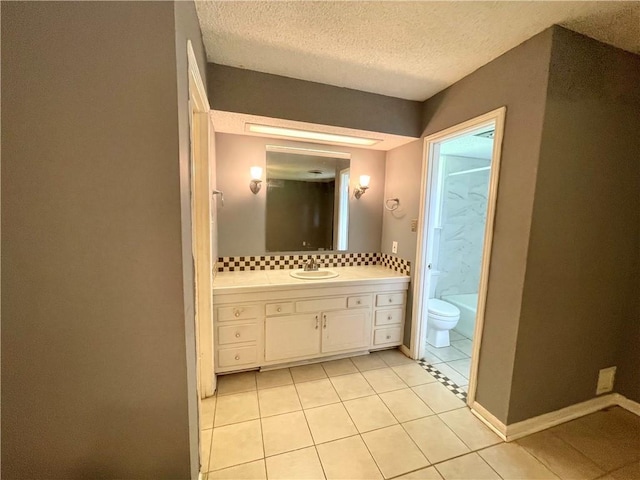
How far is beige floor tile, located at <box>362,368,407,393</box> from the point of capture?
6.85 feet

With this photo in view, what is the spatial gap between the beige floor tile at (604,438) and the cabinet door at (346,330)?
4.53ft

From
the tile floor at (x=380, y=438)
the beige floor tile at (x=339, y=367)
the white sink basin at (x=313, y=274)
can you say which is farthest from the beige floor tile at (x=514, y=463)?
the white sink basin at (x=313, y=274)

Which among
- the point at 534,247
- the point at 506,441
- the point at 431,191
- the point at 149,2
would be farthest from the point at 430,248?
the point at 149,2

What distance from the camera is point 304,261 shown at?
2711mm

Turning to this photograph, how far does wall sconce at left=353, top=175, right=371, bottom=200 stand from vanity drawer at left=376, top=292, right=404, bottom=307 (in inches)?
41.1

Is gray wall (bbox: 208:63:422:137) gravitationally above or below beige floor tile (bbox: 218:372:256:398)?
above

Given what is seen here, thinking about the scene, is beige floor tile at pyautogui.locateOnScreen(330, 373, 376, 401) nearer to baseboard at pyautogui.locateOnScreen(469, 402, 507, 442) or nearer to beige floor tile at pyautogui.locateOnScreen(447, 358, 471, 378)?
baseboard at pyautogui.locateOnScreen(469, 402, 507, 442)

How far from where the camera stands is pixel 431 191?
7.47ft

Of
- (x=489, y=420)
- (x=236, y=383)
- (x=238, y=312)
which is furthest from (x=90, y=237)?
(x=489, y=420)

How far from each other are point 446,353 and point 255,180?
253 centimetres

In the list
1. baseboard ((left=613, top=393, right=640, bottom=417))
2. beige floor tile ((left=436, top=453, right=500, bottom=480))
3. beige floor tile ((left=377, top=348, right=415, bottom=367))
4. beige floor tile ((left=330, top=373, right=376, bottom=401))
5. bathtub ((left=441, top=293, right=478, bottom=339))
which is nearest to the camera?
beige floor tile ((left=436, top=453, right=500, bottom=480))

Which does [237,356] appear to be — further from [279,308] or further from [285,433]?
[285,433]

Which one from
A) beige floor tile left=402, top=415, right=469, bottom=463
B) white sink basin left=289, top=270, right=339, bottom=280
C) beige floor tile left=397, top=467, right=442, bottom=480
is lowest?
beige floor tile left=402, top=415, right=469, bottom=463

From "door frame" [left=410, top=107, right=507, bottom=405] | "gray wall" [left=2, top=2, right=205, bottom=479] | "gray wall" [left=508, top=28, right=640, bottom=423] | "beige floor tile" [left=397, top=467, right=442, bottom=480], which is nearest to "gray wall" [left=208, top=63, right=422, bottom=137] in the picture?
"door frame" [left=410, top=107, right=507, bottom=405]
